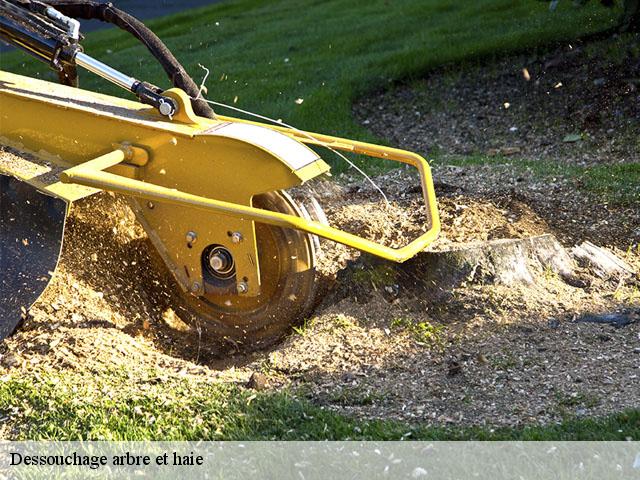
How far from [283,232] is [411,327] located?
671mm

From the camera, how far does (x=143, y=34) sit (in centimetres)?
450

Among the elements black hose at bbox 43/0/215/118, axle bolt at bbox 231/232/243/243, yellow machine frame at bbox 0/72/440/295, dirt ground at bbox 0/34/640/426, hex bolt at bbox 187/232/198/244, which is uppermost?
black hose at bbox 43/0/215/118

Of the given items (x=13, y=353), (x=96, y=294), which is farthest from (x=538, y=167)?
(x=13, y=353)

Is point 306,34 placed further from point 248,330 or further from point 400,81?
point 248,330

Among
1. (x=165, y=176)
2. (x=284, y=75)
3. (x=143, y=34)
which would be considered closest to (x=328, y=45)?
(x=284, y=75)

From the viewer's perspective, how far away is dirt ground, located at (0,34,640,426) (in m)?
3.81

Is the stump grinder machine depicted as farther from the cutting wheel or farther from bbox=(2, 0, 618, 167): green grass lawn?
bbox=(2, 0, 618, 167): green grass lawn

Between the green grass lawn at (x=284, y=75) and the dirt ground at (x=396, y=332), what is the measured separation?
5.3 inches

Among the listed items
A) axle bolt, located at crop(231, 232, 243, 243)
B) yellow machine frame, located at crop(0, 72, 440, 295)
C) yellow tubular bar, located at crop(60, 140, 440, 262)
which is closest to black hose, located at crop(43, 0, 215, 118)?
yellow machine frame, located at crop(0, 72, 440, 295)

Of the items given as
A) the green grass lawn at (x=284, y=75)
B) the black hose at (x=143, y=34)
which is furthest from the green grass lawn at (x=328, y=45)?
the black hose at (x=143, y=34)

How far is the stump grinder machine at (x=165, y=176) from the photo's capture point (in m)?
4.17

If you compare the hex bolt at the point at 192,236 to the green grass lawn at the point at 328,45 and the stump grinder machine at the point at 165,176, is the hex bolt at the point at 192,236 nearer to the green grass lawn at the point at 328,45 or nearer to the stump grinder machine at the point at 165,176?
the stump grinder machine at the point at 165,176

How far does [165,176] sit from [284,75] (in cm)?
498

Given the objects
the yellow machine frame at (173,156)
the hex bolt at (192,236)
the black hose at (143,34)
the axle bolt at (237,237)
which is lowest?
the axle bolt at (237,237)
